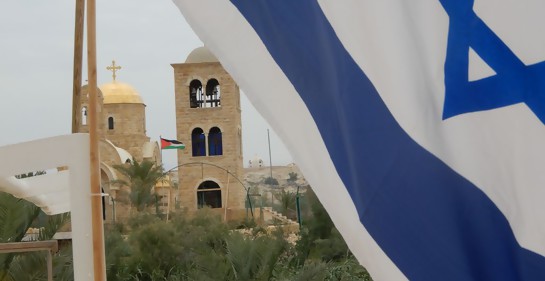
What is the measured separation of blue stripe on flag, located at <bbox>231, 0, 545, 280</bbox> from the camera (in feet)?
5.98

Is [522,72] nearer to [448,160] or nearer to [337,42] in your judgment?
[448,160]

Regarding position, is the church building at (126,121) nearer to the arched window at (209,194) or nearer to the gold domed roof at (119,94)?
the gold domed roof at (119,94)

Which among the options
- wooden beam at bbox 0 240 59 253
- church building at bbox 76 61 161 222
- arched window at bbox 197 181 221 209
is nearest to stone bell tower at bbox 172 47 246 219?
arched window at bbox 197 181 221 209

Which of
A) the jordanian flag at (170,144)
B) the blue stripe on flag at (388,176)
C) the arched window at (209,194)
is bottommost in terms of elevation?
the arched window at (209,194)

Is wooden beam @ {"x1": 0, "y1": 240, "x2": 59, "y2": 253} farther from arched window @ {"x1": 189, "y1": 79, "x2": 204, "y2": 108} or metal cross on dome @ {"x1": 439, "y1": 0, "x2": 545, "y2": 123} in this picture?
arched window @ {"x1": 189, "y1": 79, "x2": 204, "y2": 108}

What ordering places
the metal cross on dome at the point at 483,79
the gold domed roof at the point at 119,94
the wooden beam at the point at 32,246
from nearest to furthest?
the metal cross on dome at the point at 483,79 → the wooden beam at the point at 32,246 → the gold domed roof at the point at 119,94

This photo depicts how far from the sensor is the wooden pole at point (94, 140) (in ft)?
8.41

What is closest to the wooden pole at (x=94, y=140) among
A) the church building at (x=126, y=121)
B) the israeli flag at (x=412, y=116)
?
the israeli flag at (x=412, y=116)

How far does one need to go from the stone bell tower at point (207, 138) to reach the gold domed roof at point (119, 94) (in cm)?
780

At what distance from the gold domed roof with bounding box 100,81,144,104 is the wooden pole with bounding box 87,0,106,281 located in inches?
1867

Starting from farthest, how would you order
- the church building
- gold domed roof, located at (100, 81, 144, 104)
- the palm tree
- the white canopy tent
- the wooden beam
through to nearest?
gold domed roof, located at (100, 81, 144, 104), the church building, the palm tree, the wooden beam, the white canopy tent

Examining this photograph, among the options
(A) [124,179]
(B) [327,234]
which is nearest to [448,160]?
(B) [327,234]

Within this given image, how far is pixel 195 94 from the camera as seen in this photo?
43.4m

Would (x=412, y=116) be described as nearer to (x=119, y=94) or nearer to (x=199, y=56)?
(x=199, y=56)
